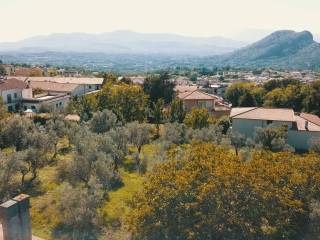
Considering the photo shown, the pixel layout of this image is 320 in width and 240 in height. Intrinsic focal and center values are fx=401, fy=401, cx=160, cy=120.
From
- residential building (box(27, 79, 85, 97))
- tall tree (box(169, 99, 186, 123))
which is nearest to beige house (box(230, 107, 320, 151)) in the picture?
tall tree (box(169, 99, 186, 123))

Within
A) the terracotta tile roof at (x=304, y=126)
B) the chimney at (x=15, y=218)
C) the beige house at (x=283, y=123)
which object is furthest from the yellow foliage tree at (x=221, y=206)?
the terracotta tile roof at (x=304, y=126)

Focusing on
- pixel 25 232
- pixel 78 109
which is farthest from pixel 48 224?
pixel 78 109

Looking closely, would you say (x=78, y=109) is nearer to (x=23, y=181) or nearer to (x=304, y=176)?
(x=23, y=181)

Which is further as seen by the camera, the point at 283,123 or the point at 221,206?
the point at 283,123

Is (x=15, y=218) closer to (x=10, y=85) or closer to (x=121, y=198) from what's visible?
(x=121, y=198)

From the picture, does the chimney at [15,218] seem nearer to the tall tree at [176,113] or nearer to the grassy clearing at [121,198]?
the grassy clearing at [121,198]

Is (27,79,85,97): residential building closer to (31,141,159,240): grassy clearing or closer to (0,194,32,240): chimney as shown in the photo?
(31,141,159,240): grassy clearing

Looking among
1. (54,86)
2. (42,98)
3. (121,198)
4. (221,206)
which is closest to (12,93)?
(42,98)
